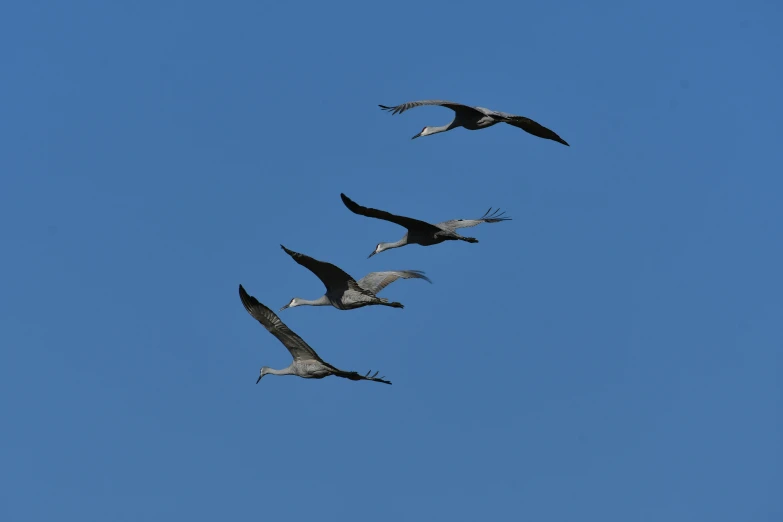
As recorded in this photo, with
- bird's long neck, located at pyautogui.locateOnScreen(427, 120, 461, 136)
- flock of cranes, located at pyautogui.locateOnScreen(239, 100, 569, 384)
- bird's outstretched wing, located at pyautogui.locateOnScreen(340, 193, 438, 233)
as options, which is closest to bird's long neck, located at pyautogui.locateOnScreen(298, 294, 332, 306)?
flock of cranes, located at pyautogui.locateOnScreen(239, 100, 569, 384)

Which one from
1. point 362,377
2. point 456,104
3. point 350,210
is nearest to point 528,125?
point 456,104

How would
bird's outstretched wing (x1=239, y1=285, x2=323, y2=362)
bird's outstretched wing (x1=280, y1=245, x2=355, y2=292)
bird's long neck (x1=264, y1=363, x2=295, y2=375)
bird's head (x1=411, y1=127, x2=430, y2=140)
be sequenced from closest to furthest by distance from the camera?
bird's outstretched wing (x1=239, y1=285, x2=323, y2=362) < bird's outstretched wing (x1=280, y1=245, x2=355, y2=292) < bird's long neck (x1=264, y1=363, x2=295, y2=375) < bird's head (x1=411, y1=127, x2=430, y2=140)

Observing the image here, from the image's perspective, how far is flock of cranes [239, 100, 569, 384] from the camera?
30.3 metres

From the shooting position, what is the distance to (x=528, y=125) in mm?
31797

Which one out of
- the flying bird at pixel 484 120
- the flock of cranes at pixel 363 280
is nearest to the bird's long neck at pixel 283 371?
the flock of cranes at pixel 363 280

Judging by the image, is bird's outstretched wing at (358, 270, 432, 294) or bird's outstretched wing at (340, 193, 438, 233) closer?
bird's outstretched wing at (340, 193, 438, 233)

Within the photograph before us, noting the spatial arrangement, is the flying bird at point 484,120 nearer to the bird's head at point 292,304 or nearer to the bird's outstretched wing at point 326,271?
the bird's outstretched wing at point 326,271

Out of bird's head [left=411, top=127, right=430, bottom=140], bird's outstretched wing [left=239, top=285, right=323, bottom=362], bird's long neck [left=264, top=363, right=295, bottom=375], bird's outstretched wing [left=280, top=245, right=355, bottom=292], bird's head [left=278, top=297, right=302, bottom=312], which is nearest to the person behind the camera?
bird's outstretched wing [left=239, top=285, right=323, bottom=362]

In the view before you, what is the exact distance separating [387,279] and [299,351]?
13.8ft

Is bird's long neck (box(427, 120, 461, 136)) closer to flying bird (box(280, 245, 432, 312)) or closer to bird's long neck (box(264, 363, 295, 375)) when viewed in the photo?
flying bird (box(280, 245, 432, 312))

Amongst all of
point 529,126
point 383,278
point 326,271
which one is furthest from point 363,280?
point 529,126

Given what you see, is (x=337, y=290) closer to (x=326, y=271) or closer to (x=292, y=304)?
(x=326, y=271)

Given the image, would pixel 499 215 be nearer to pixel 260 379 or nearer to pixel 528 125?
pixel 528 125

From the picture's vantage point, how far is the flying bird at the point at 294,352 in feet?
98.8
